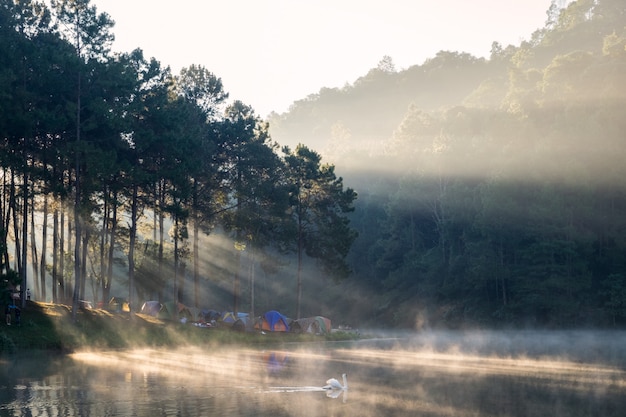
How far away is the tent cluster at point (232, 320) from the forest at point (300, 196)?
187cm

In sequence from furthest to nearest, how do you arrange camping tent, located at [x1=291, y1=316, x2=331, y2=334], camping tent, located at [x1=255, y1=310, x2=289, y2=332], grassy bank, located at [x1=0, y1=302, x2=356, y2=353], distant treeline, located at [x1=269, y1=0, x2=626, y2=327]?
distant treeline, located at [x1=269, y1=0, x2=626, y2=327] → camping tent, located at [x1=291, y1=316, x2=331, y2=334] → camping tent, located at [x1=255, y1=310, x2=289, y2=332] → grassy bank, located at [x1=0, y1=302, x2=356, y2=353]

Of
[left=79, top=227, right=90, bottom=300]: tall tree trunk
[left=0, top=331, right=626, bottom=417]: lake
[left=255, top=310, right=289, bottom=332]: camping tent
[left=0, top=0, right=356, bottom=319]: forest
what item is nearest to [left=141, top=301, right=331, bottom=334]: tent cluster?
[left=255, top=310, right=289, bottom=332]: camping tent

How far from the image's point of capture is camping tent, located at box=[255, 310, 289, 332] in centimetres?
7100

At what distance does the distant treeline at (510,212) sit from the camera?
8075 centimetres

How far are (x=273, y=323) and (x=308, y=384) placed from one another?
137 ft

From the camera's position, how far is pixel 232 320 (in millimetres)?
69750

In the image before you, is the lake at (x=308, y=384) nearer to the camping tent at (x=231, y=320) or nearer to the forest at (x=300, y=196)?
the forest at (x=300, y=196)

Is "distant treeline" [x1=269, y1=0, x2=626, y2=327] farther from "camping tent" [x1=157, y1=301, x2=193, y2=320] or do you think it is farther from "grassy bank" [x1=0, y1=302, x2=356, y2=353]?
"camping tent" [x1=157, y1=301, x2=193, y2=320]

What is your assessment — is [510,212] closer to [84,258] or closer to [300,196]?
[300,196]

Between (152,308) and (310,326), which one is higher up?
(152,308)

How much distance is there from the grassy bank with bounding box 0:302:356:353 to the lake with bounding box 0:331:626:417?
2805 millimetres

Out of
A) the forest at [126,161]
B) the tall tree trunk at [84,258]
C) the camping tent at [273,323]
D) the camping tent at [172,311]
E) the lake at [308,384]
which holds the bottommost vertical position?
the lake at [308,384]

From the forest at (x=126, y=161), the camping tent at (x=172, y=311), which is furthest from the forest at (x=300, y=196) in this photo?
the camping tent at (x=172, y=311)

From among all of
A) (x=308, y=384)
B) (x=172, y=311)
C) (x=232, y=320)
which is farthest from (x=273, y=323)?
(x=308, y=384)
